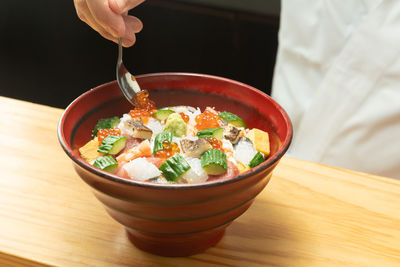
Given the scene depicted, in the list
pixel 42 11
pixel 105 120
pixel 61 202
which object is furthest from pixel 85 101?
pixel 42 11

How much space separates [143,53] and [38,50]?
0.70m

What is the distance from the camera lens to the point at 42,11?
2420 mm

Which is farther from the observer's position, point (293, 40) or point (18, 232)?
point (293, 40)

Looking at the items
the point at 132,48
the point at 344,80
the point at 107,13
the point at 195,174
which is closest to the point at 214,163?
the point at 195,174

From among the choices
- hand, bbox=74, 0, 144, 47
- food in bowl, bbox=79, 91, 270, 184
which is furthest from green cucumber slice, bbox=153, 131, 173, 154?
hand, bbox=74, 0, 144, 47

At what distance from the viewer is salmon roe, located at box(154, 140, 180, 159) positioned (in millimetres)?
765

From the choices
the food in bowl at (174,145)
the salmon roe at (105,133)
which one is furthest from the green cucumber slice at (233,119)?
the salmon roe at (105,133)

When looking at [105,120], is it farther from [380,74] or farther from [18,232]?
[380,74]

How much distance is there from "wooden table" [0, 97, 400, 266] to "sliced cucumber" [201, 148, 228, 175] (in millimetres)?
188

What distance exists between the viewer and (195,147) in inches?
30.0

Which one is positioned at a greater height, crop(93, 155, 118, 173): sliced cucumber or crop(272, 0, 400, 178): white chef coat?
crop(93, 155, 118, 173): sliced cucumber

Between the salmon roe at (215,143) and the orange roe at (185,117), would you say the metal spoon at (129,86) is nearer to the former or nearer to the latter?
the orange roe at (185,117)

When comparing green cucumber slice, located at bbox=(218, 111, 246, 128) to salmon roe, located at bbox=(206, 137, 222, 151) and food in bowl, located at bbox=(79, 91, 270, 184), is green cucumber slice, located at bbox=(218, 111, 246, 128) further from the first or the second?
salmon roe, located at bbox=(206, 137, 222, 151)

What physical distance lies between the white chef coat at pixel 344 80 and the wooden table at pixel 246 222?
1.37ft
